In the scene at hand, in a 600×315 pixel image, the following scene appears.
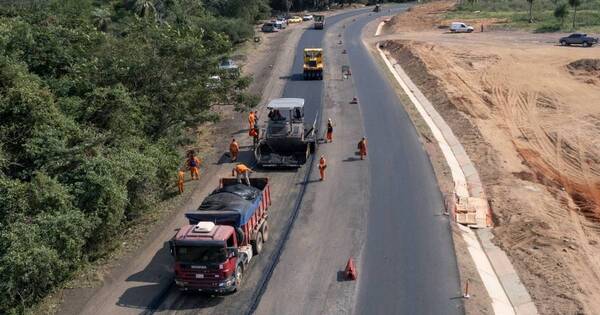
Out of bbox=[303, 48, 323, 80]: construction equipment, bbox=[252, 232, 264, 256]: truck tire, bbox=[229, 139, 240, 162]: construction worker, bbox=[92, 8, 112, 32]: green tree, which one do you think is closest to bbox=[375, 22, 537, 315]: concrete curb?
bbox=[252, 232, 264, 256]: truck tire

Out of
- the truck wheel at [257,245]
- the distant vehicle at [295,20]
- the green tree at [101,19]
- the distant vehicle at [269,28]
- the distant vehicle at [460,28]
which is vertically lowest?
the truck wheel at [257,245]

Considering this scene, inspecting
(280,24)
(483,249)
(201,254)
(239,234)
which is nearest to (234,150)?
(239,234)

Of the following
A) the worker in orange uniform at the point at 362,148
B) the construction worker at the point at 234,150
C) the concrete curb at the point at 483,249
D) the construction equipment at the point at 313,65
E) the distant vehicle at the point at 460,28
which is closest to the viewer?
the concrete curb at the point at 483,249

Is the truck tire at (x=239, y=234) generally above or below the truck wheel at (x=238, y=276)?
above

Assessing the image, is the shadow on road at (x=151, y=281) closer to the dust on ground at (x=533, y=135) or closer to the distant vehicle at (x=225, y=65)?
the dust on ground at (x=533, y=135)

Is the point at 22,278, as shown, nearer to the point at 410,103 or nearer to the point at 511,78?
the point at 410,103

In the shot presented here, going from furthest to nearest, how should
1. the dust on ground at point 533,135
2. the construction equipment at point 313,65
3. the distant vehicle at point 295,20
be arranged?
the distant vehicle at point 295,20 → the construction equipment at point 313,65 → the dust on ground at point 533,135

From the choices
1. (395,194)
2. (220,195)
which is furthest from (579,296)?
(220,195)

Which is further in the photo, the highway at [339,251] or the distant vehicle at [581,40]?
the distant vehicle at [581,40]

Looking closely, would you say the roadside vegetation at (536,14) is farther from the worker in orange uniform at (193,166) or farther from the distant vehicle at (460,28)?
the worker in orange uniform at (193,166)

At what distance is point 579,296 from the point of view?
19.2 m

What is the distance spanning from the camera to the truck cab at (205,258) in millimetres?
18141

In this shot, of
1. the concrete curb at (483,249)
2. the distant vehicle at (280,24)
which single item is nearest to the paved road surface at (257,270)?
the concrete curb at (483,249)

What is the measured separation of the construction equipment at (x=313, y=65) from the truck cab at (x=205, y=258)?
32.6 metres
